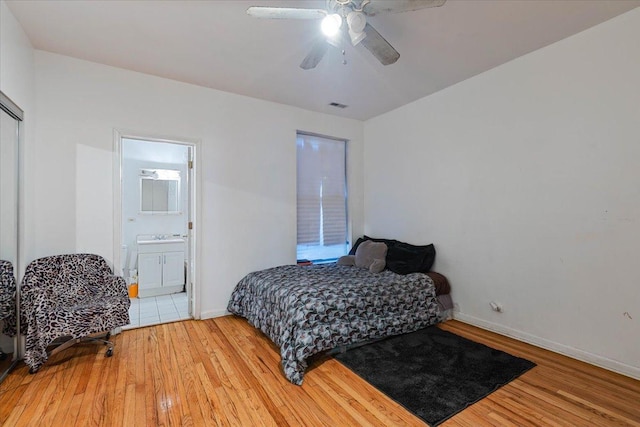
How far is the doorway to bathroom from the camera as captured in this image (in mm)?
4449

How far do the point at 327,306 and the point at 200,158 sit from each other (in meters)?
2.29

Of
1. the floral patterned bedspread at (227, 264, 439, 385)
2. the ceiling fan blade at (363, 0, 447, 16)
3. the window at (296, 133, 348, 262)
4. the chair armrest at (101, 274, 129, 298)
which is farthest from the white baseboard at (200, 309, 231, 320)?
the ceiling fan blade at (363, 0, 447, 16)

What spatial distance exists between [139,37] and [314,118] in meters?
2.38

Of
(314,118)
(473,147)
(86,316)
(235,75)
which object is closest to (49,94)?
(235,75)

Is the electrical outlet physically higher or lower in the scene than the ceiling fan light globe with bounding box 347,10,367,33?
lower

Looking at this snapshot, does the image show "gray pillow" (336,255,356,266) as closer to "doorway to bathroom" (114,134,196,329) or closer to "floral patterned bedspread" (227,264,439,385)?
"floral patterned bedspread" (227,264,439,385)

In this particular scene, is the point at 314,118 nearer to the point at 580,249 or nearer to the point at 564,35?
the point at 564,35

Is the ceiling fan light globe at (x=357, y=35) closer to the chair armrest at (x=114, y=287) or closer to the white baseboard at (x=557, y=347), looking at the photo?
the chair armrest at (x=114, y=287)

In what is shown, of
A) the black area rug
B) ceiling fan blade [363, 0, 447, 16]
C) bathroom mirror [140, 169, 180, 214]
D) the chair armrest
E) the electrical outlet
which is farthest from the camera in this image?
bathroom mirror [140, 169, 180, 214]

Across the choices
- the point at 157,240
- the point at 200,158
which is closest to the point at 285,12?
the point at 200,158

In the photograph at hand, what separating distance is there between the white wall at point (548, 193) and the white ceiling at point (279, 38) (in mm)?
312

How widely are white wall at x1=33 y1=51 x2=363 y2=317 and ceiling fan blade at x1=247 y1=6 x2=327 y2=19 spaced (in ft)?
6.64

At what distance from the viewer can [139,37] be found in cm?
262

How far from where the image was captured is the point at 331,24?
196 cm
